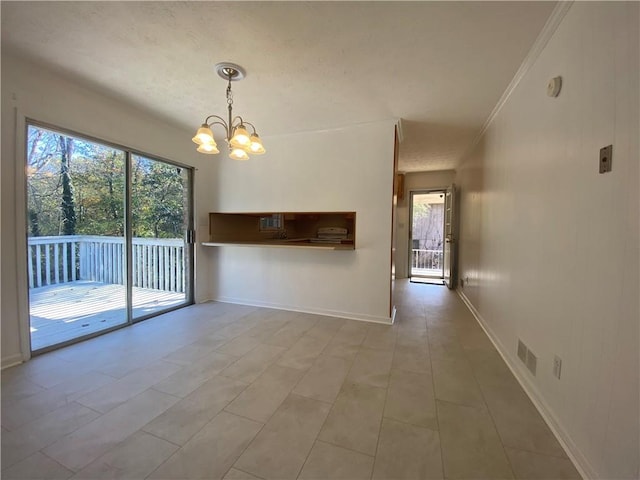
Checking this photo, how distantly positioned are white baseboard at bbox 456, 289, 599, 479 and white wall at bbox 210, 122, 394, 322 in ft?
3.88

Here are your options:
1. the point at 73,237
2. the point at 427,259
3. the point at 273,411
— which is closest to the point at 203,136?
the point at 73,237

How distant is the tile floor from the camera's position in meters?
1.22

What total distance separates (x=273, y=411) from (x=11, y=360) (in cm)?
225

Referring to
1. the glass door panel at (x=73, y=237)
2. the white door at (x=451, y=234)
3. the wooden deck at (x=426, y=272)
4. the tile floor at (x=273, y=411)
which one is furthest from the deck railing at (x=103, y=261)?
the wooden deck at (x=426, y=272)

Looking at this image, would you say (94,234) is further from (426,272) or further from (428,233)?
(428,233)

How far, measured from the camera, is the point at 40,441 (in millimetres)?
1347

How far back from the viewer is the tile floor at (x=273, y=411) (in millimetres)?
1225

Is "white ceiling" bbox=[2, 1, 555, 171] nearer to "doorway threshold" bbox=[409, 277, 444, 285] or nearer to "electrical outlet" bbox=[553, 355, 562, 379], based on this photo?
"electrical outlet" bbox=[553, 355, 562, 379]

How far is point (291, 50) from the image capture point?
1828mm

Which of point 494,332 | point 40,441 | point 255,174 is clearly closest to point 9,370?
point 40,441

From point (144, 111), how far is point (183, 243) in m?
1.71

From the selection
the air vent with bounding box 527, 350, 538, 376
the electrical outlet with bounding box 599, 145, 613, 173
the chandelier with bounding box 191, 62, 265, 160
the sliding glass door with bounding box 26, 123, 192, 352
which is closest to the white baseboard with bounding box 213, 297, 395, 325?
the sliding glass door with bounding box 26, 123, 192, 352

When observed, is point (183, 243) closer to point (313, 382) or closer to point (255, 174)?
point (255, 174)

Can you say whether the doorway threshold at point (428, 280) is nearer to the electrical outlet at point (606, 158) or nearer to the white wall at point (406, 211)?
the white wall at point (406, 211)
